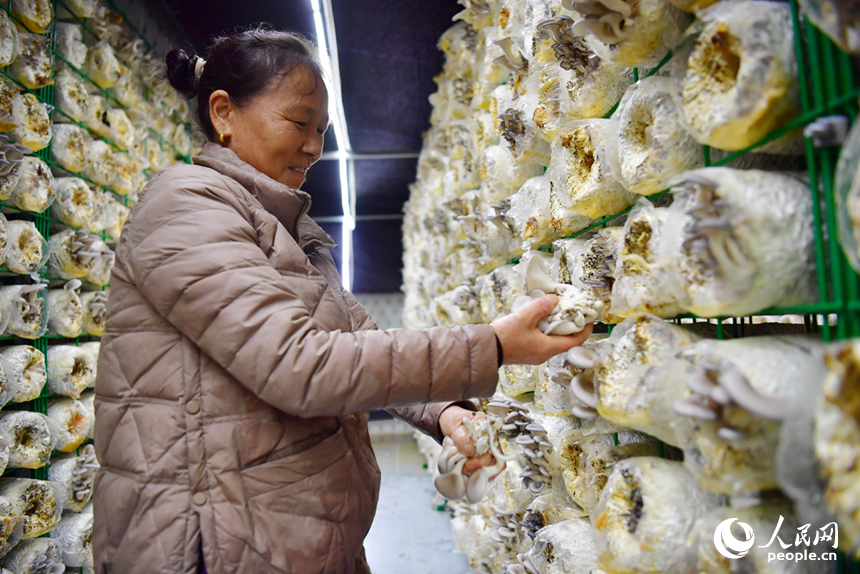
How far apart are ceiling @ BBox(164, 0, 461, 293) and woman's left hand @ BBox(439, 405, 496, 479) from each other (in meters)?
1.21

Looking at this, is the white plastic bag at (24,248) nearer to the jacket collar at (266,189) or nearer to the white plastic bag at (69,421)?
the white plastic bag at (69,421)

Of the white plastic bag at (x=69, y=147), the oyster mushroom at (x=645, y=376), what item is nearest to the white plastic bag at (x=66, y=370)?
the white plastic bag at (x=69, y=147)

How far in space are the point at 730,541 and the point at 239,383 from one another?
87 centimetres

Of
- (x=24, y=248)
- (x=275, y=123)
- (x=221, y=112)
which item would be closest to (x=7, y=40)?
(x=24, y=248)

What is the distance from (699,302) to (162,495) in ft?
3.33

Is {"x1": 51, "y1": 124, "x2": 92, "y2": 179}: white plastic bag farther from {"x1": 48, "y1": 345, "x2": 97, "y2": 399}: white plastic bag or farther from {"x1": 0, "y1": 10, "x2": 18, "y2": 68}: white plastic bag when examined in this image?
{"x1": 48, "y1": 345, "x2": 97, "y2": 399}: white plastic bag

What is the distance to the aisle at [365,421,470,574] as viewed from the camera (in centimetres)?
301

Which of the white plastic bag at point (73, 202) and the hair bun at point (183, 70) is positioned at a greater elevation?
the hair bun at point (183, 70)

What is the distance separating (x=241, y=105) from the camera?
1.36 meters

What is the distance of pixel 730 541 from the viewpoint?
79 cm

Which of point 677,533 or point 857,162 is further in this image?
point 677,533

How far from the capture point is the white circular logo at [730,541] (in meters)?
0.77

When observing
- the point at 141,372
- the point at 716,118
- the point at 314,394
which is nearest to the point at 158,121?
the point at 141,372

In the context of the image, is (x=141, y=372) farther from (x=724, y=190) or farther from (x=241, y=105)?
(x=724, y=190)
